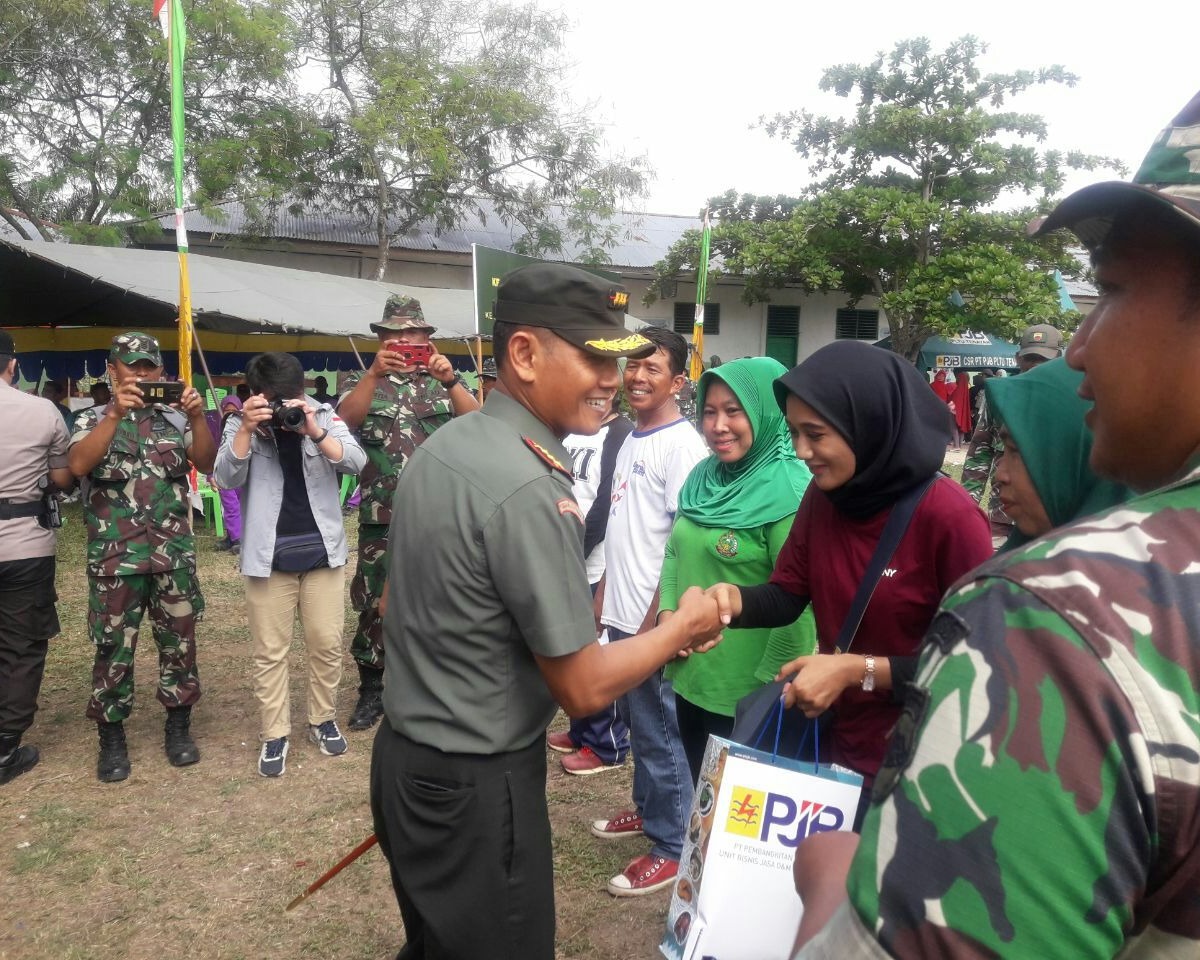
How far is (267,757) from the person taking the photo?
13.9ft

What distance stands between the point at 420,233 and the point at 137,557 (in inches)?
656

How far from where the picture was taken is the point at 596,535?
4270 millimetres

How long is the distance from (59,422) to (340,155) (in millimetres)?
14851

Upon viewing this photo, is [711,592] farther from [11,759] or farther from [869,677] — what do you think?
[11,759]

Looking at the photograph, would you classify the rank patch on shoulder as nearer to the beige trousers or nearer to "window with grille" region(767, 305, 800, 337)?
the beige trousers

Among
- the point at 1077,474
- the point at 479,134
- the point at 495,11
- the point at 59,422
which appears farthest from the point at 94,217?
the point at 1077,474

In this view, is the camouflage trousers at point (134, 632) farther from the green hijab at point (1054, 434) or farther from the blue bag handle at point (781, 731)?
the green hijab at point (1054, 434)

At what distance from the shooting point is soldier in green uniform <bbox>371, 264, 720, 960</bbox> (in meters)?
1.68

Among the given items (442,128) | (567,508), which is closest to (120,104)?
(442,128)

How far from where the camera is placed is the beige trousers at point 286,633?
4.21 m

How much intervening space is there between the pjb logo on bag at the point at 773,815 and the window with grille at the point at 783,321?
22124 millimetres

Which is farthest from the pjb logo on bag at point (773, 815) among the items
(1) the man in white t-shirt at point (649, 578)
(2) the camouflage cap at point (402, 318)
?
(2) the camouflage cap at point (402, 318)

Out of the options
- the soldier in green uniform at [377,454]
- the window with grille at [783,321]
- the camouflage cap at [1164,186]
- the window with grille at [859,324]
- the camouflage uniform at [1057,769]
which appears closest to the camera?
the camouflage uniform at [1057,769]

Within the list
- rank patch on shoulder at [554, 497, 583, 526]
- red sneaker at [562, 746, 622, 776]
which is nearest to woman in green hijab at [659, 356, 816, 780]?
rank patch on shoulder at [554, 497, 583, 526]
